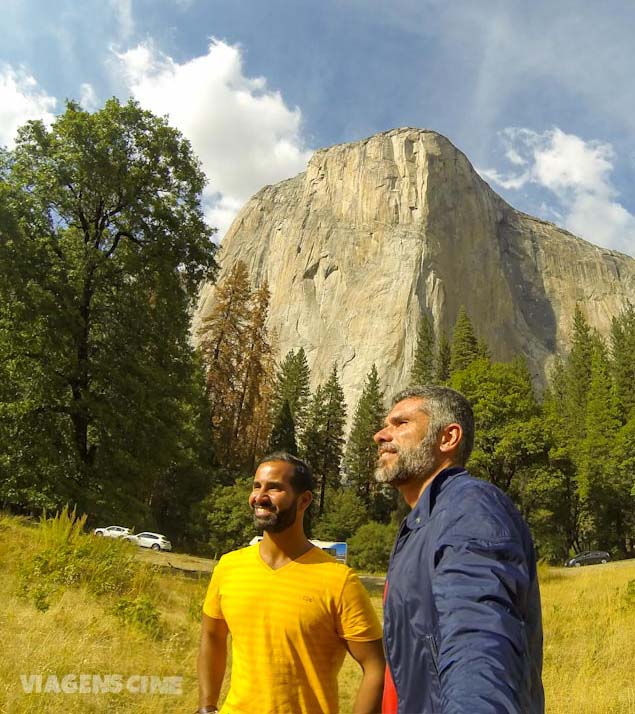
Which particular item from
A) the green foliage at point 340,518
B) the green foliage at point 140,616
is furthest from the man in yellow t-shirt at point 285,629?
the green foliage at point 340,518

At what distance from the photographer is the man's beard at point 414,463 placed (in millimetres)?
2064

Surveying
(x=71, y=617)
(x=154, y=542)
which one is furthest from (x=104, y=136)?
(x=154, y=542)

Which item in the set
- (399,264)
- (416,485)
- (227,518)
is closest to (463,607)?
(416,485)

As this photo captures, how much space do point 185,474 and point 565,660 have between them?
3062 centimetres

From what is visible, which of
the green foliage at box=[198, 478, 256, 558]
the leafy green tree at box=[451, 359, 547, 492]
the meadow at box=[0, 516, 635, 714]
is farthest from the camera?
the leafy green tree at box=[451, 359, 547, 492]

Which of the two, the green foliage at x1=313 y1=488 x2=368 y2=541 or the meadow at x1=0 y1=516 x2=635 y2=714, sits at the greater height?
the green foliage at x1=313 y1=488 x2=368 y2=541

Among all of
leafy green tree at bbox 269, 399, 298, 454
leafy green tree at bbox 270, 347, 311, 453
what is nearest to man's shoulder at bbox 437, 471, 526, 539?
leafy green tree at bbox 269, 399, 298, 454

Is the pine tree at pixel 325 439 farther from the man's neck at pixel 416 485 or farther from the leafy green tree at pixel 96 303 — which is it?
the man's neck at pixel 416 485

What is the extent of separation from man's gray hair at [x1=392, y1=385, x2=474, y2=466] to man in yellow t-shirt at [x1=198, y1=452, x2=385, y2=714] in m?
1.10

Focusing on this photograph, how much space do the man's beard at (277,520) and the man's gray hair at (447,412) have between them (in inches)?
44.9

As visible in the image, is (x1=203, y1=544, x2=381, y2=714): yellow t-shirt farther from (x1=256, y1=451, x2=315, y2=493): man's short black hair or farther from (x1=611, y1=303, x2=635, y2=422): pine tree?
(x1=611, y1=303, x2=635, y2=422): pine tree

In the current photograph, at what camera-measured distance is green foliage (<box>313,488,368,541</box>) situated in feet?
121

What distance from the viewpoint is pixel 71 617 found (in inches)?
256

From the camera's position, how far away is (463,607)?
4.51 ft
